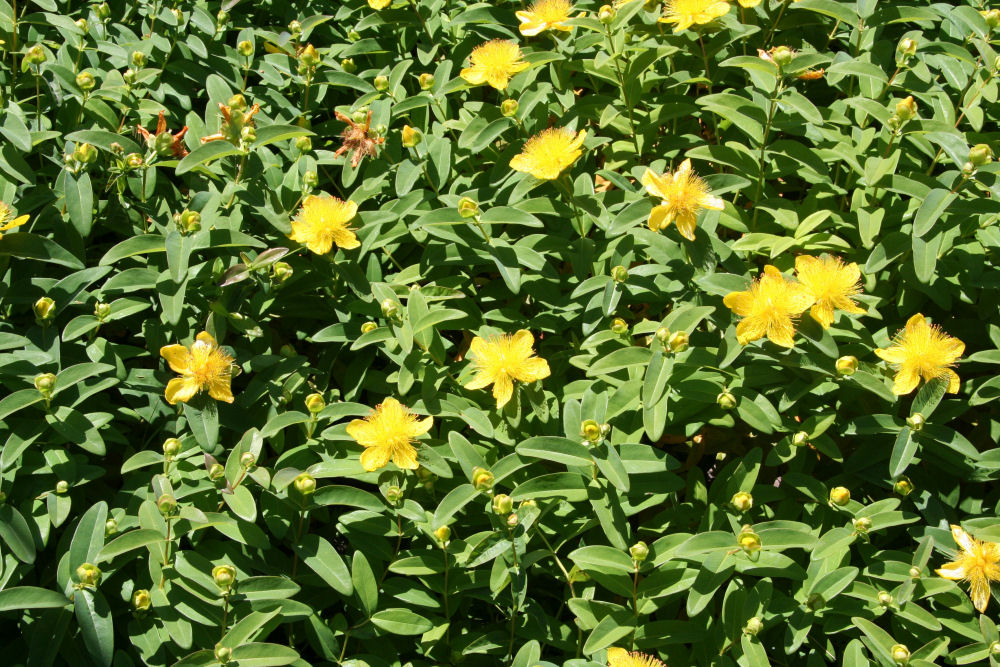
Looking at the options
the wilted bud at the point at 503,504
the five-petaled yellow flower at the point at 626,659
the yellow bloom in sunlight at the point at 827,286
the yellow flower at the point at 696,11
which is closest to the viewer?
the five-petaled yellow flower at the point at 626,659

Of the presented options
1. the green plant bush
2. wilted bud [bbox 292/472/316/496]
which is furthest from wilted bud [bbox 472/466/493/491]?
wilted bud [bbox 292/472/316/496]

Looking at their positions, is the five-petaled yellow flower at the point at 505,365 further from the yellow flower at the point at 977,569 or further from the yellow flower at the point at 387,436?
the yellow flower at the point at 977,569

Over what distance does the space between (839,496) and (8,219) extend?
1.71 metres

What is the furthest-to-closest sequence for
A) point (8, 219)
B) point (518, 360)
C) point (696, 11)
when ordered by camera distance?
1. point (696, 11)
2. point (8, 219)
3. point (518, 360)

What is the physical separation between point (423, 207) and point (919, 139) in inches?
43.5

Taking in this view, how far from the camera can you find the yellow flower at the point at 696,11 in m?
1.89

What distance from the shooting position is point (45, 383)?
62.4 inches

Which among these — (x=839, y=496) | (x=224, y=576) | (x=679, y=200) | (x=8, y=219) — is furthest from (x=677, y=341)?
(x=8, y=219)

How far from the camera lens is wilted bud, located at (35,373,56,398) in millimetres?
1582

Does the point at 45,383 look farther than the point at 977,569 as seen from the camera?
Yes

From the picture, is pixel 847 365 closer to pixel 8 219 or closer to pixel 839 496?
pixel 839 496

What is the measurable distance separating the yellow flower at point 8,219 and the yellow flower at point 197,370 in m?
0.37

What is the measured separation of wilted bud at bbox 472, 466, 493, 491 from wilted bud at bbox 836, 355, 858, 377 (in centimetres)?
67

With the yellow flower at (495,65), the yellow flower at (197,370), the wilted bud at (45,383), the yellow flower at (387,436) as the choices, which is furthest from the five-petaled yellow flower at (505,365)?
the wilted bud at (45,383)
